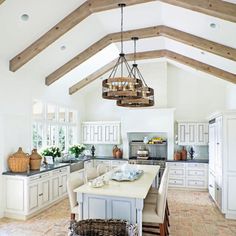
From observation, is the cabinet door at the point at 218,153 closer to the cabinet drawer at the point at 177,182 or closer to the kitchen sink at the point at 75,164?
the cabinet drawer at the point at 177,182

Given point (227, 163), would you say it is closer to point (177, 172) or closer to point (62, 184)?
point (177, 172)

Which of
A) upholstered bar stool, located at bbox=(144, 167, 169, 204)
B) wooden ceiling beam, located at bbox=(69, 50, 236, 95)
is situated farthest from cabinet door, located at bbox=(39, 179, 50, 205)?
wooden ceiling beam, located at bbox=(69, 50, 236, 95)

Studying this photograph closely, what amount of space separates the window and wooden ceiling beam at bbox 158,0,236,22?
13.8 feet

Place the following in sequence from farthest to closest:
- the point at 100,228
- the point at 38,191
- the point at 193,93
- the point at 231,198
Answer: the point at 193,93, the point at 38,191, the point at 231,198, the point at 100,228

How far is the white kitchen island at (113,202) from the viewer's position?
3078 mm

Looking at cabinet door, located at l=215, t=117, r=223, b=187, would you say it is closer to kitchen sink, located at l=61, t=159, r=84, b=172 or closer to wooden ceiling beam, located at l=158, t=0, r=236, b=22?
wooden ceiling beam, located at l=158, t=0, r=236, b=22

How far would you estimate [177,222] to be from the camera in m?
4.55

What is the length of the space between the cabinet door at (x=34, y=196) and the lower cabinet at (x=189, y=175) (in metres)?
3.89

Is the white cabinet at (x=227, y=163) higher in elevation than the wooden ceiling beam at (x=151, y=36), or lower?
lower

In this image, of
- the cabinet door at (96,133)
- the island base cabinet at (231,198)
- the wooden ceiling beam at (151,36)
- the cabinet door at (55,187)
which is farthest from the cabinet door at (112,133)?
the island base cabinet at (231,198)

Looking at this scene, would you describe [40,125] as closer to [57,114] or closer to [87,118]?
[57,114]

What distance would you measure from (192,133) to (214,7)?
4460 mm

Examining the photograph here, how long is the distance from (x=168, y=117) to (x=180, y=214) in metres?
3.08

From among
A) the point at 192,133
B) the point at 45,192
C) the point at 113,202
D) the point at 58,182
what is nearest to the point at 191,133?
the point at 192,133
